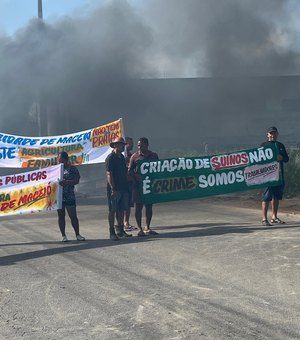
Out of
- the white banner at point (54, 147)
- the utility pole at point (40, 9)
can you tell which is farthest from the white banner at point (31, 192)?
the utility pole at point (40, 9)

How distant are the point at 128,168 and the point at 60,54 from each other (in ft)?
49.6

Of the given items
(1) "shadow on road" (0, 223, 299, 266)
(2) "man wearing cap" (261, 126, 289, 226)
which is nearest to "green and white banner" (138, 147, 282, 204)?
(2) "man wearing cap" (261, 126, 289, 226)

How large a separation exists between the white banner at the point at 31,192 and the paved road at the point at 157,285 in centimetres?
49

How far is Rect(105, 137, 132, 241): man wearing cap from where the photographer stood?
7938mm

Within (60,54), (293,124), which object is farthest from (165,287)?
(293,124)

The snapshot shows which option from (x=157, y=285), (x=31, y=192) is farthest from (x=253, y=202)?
(x=157, y=285)

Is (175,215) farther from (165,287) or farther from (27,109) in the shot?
(27,109)

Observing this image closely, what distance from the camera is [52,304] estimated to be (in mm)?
4828

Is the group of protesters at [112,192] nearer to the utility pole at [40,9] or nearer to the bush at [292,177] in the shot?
the bush at [292,177]

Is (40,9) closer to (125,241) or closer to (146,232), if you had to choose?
(146,232)

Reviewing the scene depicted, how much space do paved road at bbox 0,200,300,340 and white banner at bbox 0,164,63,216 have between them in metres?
0.49

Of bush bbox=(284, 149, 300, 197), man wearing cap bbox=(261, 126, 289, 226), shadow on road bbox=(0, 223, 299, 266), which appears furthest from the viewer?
bush bbox=(284, 149, 300, 197)

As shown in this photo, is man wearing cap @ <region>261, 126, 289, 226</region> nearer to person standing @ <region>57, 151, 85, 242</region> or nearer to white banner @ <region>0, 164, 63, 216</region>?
person standing @ <region>57, 151, 85, 242</region>

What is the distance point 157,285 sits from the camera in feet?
17.5
